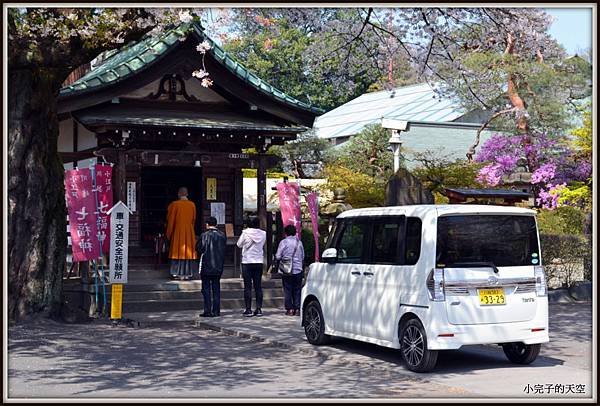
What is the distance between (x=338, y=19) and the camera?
17.2 meters

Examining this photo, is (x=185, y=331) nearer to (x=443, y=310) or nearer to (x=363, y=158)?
(x=443, y=310)

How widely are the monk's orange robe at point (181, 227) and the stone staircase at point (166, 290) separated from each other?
2.06 feet

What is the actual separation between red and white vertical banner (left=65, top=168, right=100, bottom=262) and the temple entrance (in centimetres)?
384

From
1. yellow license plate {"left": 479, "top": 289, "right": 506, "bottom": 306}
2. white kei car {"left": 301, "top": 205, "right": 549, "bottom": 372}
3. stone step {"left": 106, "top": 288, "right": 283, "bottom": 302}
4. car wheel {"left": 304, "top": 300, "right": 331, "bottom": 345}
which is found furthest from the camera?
stone step {"left": 106, "top": 288, "right": 283, "bottom": 302}

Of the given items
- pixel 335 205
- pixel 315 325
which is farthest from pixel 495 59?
pixel 315 325

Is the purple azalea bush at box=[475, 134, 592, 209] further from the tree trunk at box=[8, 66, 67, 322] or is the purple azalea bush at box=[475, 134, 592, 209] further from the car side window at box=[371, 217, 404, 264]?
the tree trunk at box=[8, 66, 67, 322]

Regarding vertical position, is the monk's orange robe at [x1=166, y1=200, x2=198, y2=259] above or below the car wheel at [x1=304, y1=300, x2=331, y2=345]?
above

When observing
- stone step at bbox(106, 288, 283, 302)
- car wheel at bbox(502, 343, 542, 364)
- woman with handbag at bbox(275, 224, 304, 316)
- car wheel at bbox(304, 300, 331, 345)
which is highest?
woman with handbag at bbox(275, 224, 304, 316)

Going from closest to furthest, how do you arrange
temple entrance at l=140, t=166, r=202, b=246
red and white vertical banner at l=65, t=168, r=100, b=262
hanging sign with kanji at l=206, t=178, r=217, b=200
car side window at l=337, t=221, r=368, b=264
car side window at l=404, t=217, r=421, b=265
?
car side window at l=404, t=217, r=421, b=265 → car side window at l=337, t=221, r=368, b=264 → red and white vertical banner at l=65, t=168, r=100, b=262 → hanging sign with kanji at l=206, t=178, r=217, b=200 → temple entrance at l=140, t=166, r=202, b=246

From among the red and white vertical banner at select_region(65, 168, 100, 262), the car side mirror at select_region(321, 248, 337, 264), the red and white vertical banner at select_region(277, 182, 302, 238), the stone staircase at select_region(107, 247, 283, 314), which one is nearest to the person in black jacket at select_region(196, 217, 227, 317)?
the stone staircase at select_region(107, 247, 283, 314)

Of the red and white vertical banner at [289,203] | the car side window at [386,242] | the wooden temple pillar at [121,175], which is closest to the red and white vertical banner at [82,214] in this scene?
the wooden temple pillar at [121,175]

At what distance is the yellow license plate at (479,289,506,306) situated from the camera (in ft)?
33.9

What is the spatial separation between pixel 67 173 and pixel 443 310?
9.06 meters

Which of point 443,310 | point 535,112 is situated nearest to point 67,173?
point 443,310
